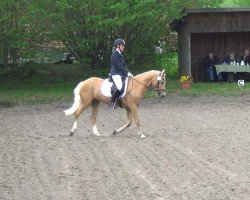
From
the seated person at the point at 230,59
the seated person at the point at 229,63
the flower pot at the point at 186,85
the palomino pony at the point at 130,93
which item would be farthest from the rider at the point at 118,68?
the seated person at the point at 230,59

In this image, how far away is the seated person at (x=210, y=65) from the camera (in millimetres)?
32812

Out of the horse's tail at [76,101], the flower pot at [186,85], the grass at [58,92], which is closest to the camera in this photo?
the horse's tail at [76,101]

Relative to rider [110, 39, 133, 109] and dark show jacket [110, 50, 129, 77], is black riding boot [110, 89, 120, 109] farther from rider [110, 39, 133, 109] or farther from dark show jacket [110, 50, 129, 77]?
dark show jacket [110, 50, 129, 77]

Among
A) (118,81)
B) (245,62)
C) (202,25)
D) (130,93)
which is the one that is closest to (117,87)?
(118,81)

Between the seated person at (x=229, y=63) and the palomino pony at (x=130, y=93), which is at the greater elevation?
the palomino pony at (x=130, y=93)

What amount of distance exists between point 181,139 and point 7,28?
1445 centimetres

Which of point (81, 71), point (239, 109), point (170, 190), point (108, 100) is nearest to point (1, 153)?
point (108, 100)

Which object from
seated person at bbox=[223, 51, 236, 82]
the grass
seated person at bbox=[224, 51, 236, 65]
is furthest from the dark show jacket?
seated person at bbox=[224, 51, 236, 65]

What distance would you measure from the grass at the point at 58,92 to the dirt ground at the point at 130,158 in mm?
4498

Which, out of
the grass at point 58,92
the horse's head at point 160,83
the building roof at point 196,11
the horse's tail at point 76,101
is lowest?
→ the grass at point 58,92

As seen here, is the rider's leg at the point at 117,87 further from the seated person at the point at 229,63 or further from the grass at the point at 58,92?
the seated person at the point at 229,63

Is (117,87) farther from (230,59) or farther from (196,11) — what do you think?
(230,59)

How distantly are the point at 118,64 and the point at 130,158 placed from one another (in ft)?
13.9

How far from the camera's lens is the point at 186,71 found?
32.2m
